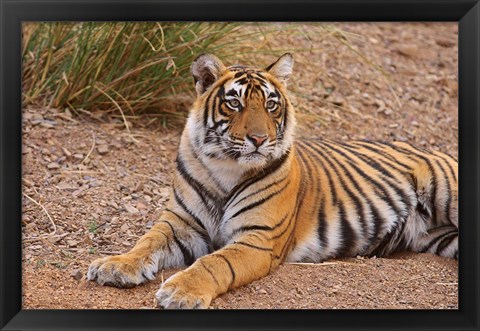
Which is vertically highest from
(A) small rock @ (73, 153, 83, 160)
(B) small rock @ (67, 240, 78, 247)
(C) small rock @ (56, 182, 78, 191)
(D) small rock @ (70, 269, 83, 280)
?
(A) small rock @ (73, 153, 83, 160)

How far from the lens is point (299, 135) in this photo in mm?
6434

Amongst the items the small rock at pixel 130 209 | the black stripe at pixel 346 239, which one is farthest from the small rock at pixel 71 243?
the black stripe at pixel 346 239

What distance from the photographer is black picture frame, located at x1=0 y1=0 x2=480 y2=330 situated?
10.8 feet

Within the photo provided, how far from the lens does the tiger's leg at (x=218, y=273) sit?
3.56 metres

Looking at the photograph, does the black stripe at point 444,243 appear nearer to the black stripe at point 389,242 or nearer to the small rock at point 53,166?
the black stripe at point 389,242

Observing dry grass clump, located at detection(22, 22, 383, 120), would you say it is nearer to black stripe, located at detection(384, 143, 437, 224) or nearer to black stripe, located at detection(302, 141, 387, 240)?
black stripe, located at detection(384, 143, 437, 224)

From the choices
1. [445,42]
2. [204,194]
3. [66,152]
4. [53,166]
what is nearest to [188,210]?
[204,194]

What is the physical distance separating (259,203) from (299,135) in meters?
2.36

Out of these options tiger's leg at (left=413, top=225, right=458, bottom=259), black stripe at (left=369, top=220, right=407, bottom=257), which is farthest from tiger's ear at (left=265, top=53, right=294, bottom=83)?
tiger's leg at (left=413, top=225, right=458, bottom=259)

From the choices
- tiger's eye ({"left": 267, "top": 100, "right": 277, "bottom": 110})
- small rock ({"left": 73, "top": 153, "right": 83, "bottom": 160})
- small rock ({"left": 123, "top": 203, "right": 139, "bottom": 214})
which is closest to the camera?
tiger's eye ({"left": 267, "top": 100, "right": 277, "bottom": 110})

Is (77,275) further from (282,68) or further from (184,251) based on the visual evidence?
(282,68)
